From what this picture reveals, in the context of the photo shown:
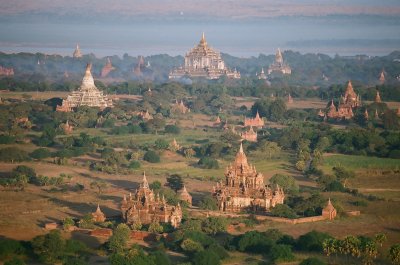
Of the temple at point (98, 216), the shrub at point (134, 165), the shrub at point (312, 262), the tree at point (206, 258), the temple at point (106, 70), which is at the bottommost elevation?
the temple at point (106, 70)

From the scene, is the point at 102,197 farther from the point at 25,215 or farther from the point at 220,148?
the point at 220,148

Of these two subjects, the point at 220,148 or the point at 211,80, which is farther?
the point at 211,80

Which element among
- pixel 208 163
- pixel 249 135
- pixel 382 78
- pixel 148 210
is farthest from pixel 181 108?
pixel 382 78

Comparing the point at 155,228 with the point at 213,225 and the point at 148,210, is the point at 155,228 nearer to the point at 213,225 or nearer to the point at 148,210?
the point at 213,225

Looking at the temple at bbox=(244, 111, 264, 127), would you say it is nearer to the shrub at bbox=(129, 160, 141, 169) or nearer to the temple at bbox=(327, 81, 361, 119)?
the temple at bbox=(327, 81, 361, 119)

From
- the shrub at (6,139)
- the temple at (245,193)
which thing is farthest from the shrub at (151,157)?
the temple at (245,193)

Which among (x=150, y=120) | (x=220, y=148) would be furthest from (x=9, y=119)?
(x=220, y=148)

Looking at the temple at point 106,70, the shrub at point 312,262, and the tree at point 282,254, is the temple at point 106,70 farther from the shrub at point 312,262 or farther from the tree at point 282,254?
the shrub at point 312,262
